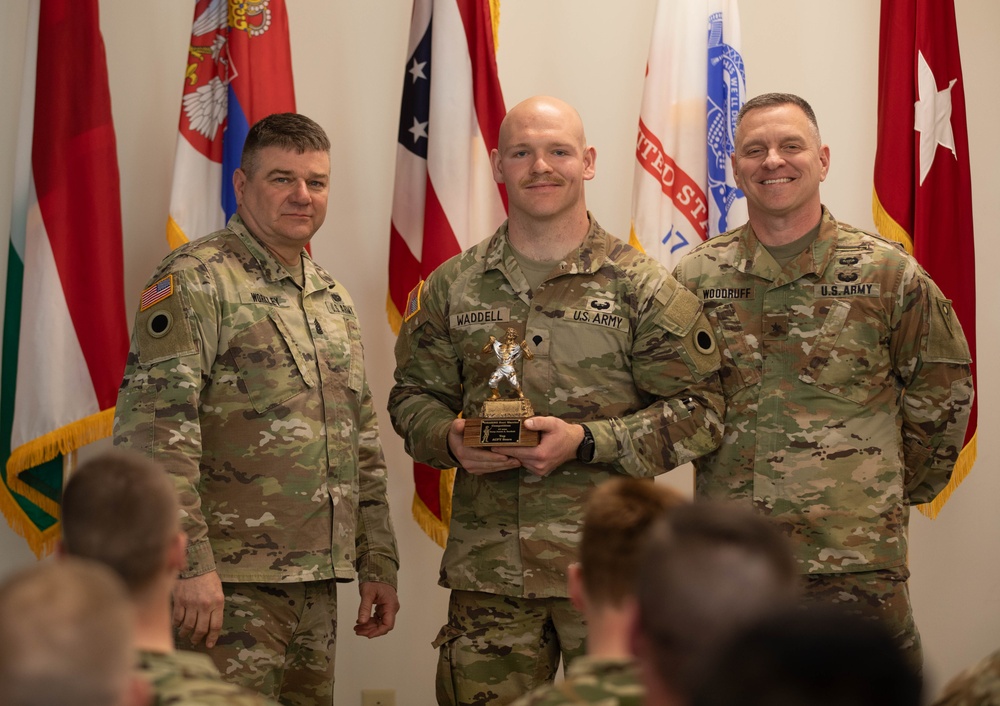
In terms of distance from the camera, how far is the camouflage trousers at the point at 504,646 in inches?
116

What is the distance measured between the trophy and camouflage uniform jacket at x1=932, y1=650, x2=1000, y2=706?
143 centimetres

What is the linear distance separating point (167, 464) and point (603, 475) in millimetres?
1138

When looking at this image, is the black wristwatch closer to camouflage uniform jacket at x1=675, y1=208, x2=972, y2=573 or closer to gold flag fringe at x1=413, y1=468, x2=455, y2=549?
camouflage uniform jacket at x1=675, y1=208, x2=972, y2=573

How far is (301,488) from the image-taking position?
118 inches

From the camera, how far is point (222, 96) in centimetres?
385

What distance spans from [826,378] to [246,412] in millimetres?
1563

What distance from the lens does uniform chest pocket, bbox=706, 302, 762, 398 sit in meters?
3.11

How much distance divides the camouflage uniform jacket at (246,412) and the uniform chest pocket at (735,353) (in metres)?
1.05

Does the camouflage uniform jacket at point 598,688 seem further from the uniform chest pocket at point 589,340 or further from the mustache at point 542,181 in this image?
the mustache at point 542,181

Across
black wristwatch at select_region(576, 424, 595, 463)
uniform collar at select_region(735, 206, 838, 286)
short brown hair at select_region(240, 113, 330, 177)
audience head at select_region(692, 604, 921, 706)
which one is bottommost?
audience head at select_region(692, 604, 921, 706)

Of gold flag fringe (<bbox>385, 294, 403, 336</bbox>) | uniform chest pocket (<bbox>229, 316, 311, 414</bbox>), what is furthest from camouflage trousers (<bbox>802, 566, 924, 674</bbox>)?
gold flag fringe (<bbox>385, 294, 403, 336</bbox>)

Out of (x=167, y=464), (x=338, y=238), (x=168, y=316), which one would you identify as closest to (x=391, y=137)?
(x=338, y=238)

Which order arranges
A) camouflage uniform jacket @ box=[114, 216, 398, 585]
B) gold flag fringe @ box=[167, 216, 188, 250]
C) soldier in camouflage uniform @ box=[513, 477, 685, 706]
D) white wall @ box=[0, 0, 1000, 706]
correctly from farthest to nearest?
white wall @ box=[0, 0, 1000, 706]
gold flag fringe @ box=[167, 216, 188, 250]
camouflage uniform jacket @ box=[114, 216, 398, 585]
soldier in camouflage uniform @ box=[513, 477, 685, 706]

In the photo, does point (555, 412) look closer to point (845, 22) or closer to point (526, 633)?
point (526, 633)
